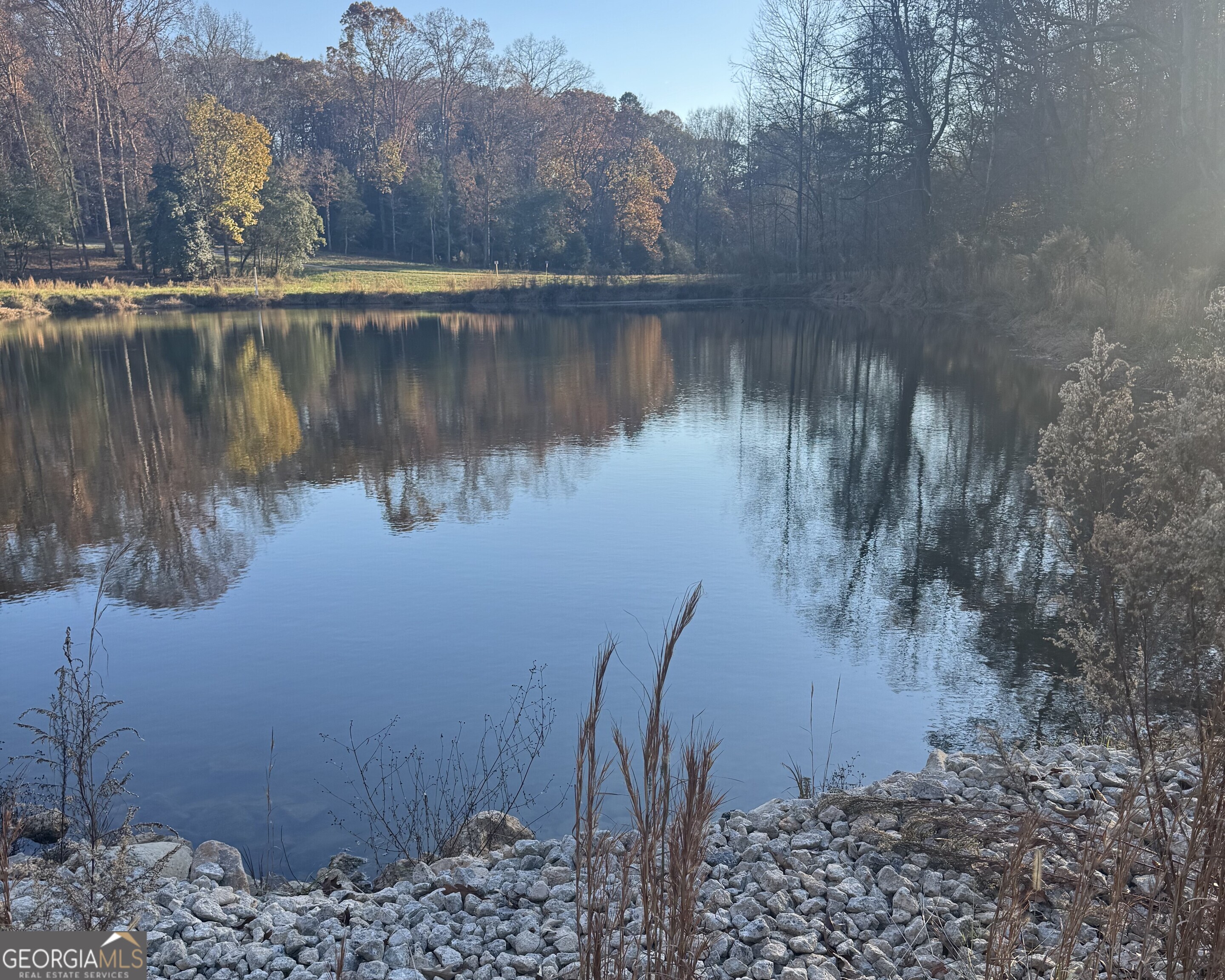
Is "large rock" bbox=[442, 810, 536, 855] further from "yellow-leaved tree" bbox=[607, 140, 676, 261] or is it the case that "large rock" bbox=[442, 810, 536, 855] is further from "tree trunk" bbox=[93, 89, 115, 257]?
"yellow-leaved tree" bbox=[607, 140, 676, 261]

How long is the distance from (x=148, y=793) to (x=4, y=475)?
9.37 metres

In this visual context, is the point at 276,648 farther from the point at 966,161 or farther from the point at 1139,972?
the point at 966,161

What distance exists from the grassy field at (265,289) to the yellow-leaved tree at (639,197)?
525 centimetres

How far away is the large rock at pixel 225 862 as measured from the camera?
4.26 meters

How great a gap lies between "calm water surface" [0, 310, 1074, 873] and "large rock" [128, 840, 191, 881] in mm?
541

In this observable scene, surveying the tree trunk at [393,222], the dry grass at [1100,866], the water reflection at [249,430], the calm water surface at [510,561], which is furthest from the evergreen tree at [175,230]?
the dry grass at [1100,866]

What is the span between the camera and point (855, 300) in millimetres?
38031

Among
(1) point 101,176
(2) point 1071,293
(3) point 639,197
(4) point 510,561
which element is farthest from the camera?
(3) point 639,197

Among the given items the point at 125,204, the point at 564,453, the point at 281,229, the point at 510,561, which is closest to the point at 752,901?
the point at 510,561

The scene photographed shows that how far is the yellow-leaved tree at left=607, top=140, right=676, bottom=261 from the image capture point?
51719 mm

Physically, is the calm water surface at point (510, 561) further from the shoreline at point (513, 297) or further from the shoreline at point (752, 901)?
the shoreline at point (513, 297)

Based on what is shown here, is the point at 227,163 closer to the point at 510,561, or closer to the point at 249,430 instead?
the point at 249,430

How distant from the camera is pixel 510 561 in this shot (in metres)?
9.34

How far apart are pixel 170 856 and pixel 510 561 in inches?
213
